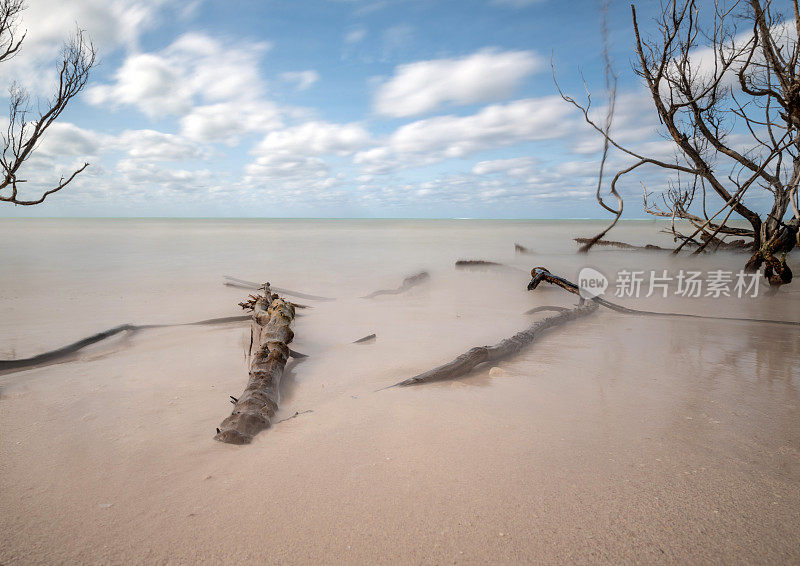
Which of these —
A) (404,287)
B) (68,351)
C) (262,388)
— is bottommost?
(68,351)

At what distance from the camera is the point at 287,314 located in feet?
12.3

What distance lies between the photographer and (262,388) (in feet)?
8.45

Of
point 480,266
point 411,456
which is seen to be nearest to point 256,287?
point 480,266

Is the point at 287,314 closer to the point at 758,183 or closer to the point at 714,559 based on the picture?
the point at 714,559

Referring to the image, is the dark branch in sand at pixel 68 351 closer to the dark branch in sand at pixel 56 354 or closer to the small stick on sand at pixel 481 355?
the dark branch in sand at pixel 56 354

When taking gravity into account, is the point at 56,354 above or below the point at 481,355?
below

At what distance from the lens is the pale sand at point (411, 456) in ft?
4.79

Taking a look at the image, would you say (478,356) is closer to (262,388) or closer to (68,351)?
(262,388)

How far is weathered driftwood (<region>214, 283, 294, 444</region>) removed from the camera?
218 cm

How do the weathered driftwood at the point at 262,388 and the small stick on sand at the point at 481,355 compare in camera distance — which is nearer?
the weathered driftwood at the point at 262,388

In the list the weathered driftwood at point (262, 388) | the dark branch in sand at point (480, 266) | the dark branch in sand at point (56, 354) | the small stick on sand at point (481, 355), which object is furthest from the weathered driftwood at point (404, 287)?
the dark branch in sand at point (56, 354)

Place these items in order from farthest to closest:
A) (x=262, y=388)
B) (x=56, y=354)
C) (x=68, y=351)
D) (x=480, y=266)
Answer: (x=480, y=266)
(x=68, y=351)
(x=56, y=354)
(x=262, y=388)

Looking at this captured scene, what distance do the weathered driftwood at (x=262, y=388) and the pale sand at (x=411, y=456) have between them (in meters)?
0.11

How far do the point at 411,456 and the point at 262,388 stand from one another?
1.09 meters
